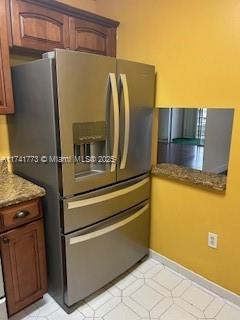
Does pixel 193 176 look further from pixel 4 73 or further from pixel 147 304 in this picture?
pixel 4 73

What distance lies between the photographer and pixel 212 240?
70.5 inches

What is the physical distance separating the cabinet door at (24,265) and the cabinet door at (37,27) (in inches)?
46.6

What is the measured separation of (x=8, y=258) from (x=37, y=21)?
1.50 metres

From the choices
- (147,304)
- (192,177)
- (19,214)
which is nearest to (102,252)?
(147,304)

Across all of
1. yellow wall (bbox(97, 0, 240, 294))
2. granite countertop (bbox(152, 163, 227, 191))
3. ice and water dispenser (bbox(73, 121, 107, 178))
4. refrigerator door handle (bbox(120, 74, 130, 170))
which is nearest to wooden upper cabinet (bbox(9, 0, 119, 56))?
yellow wall (bbox(97, 0, 240, 294))

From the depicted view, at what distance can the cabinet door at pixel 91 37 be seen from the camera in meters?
1.79

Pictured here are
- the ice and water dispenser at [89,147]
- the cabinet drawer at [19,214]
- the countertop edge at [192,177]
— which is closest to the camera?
the cabinet drawer at [19,214]

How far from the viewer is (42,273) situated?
1.60 meters

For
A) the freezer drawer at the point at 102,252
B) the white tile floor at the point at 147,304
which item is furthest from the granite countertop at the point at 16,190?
the white tile floor at the point at 147,304

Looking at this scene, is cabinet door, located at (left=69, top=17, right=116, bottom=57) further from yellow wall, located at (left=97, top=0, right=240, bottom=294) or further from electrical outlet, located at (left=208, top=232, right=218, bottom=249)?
electrical outlet, located at (left=208, top=232, right=218, bottom=249)

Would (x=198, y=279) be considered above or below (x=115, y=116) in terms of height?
below

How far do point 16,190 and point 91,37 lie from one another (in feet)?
4.28

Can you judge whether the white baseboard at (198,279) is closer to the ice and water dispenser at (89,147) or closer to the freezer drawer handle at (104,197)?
the freezer drawer handle at (104,197)

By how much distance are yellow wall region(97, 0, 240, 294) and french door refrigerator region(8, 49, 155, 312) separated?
0.77 feet
